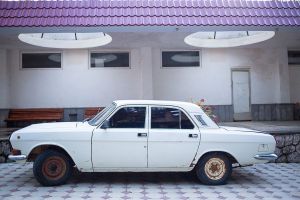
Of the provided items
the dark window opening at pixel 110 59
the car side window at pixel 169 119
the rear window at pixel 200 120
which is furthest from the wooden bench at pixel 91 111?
the rear window at pixel 200 120

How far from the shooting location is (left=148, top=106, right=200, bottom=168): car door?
6352mm

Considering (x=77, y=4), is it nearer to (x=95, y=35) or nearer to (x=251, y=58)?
(x=95, y=35)

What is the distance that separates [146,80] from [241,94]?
443 cm

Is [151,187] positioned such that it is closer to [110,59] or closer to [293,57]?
[110,59]

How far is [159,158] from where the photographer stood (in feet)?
20.9

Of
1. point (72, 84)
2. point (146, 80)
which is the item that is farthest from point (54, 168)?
point (72, 84)

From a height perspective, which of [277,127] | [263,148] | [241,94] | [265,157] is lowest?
[265,157]

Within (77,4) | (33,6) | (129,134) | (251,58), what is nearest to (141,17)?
(77,4)

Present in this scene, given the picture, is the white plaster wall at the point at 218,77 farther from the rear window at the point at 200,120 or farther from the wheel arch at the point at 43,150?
the wheel arch at the point at 43,150

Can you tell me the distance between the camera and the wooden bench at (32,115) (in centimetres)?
1324

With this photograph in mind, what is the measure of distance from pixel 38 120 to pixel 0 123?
1.49m

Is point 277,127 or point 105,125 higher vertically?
point 105,125

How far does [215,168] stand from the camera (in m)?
6.57

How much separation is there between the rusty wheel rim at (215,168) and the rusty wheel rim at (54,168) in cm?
280
